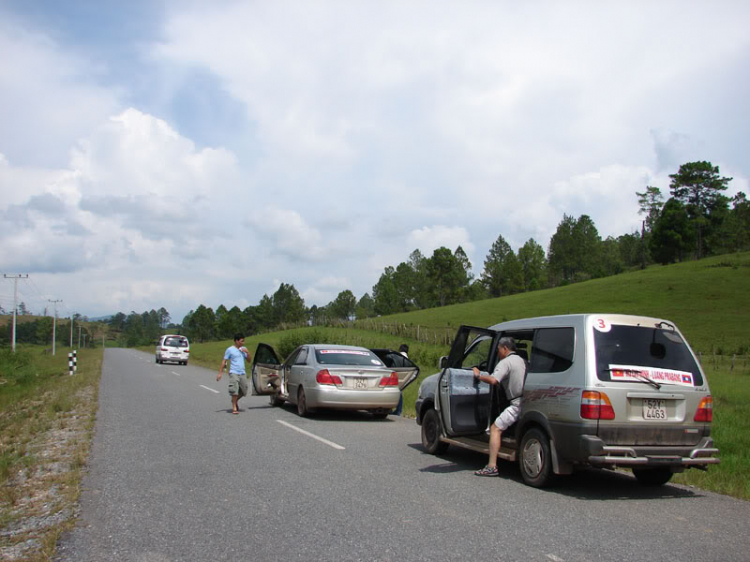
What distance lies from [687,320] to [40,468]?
58.2 metres

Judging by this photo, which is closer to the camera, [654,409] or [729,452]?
[654,409]

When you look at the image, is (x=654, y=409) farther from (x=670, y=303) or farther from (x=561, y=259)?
(x=561, y=259)

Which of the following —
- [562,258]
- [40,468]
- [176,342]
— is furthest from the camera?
[562,258]

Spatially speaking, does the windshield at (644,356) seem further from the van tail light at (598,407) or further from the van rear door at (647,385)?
the van tail light at (598,407)

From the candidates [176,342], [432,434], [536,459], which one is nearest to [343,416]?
[432,434]

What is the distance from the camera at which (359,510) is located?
608 centimetres

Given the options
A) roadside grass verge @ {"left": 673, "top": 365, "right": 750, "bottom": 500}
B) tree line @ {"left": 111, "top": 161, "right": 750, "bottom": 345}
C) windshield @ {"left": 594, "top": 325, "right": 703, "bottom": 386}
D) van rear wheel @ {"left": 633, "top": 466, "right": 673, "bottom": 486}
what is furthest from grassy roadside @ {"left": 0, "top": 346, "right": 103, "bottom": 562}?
tree line @ {"left": 111, "top": 161, "right": 750, "bottom": 345}

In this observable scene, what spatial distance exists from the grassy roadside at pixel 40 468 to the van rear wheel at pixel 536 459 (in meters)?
4.84

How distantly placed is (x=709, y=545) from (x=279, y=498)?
157 inches

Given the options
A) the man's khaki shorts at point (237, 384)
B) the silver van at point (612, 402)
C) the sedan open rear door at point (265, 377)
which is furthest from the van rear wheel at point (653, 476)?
the sedan open rear door at point (265, 377)

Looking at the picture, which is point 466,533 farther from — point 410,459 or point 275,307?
point 275,307

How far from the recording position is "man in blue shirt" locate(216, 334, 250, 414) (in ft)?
47.4

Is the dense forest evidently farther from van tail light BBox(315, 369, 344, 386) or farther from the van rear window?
van tail light BBox(315, 369, 344, 386)

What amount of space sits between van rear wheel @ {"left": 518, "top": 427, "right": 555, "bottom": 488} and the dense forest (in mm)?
66353
